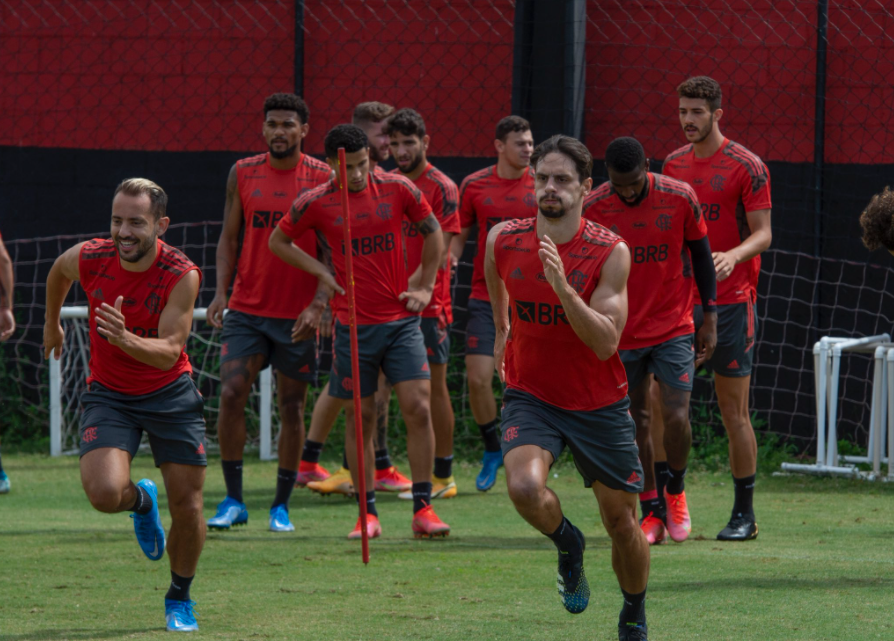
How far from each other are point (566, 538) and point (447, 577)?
4.50 ft

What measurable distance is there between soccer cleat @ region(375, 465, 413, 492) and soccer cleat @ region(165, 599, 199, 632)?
359 centimetres

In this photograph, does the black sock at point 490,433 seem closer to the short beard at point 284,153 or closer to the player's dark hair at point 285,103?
the short beard at point 284,153

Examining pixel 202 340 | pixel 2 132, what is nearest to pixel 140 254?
pixel 202 340

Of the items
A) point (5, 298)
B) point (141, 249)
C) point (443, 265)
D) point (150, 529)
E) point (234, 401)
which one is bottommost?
point (150, 529)

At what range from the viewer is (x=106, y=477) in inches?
184

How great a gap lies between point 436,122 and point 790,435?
3837 mm

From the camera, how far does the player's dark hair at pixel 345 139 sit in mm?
6527

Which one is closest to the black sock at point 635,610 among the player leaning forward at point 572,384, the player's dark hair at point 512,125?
the player leaning forward at point 572,384

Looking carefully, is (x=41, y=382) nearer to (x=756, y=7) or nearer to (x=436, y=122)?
(x=436, y=122)

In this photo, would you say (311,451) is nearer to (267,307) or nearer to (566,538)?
(267,307)

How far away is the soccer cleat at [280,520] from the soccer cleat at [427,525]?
796mm

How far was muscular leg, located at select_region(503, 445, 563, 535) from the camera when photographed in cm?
431

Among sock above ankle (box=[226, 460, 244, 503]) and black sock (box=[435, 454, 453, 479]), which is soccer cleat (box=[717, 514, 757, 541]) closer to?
black sock (box=[435, 454, 453, 479])

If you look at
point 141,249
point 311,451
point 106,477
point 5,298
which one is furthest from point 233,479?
point 141,249
